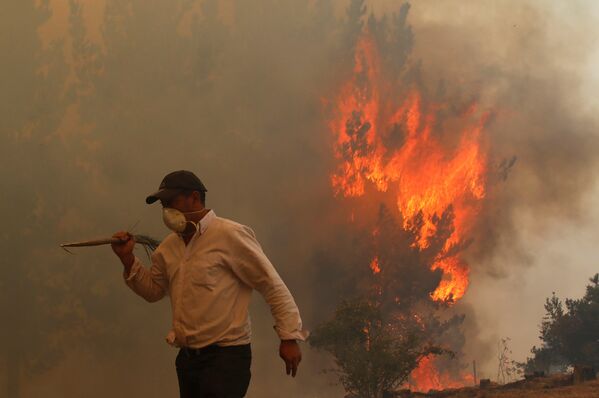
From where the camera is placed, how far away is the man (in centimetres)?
377

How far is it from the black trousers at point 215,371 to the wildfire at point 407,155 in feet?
69.1

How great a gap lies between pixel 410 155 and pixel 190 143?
8078 millimetres

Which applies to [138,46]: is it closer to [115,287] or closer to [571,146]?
[115,287]

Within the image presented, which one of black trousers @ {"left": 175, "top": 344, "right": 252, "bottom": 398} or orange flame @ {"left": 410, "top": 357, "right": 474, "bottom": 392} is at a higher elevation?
orange flame @ {"left": 410, "top": 357, "right": 474, "bottom": 392}

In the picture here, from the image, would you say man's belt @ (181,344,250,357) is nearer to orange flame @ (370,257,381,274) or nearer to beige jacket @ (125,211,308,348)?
beige jacket @ (125,211,308,348)

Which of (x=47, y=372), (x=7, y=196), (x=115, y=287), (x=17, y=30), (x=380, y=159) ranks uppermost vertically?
(x=17, y=30)

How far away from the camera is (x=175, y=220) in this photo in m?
3.96

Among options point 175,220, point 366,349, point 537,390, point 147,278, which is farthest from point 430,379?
point 175,220

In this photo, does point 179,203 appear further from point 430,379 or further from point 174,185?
point 430,379

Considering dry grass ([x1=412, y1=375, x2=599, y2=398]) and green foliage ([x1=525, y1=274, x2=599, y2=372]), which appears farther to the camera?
green foliage ([x1=525, y1=274, x2=599, y2=372])

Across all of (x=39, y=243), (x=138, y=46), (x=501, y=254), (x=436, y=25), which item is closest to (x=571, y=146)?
(x=501, y=254)

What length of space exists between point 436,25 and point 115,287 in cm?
1520

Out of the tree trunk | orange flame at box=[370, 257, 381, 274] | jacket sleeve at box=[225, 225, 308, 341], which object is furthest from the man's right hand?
orange flame at box=[370, 257, 381, 274]

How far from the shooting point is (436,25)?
88.7 feet
